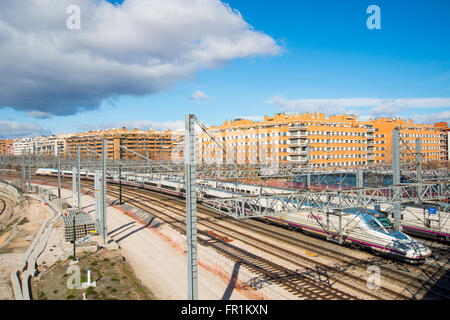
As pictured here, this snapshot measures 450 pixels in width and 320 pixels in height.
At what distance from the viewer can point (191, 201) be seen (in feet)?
37.2

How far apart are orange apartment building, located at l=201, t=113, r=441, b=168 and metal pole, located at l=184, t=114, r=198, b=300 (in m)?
54.5

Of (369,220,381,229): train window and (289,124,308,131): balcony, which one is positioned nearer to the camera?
(369,220,381,229): train window

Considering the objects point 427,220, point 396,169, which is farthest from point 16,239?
point 427,220

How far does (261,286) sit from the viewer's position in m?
16.2

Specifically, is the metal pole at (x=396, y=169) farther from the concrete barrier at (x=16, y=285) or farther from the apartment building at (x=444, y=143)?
the apartment building at (x=444, y=143)

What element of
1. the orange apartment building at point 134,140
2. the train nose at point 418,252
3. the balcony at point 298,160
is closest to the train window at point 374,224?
the train nose at point 418,252

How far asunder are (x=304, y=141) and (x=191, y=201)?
66436 millimetres

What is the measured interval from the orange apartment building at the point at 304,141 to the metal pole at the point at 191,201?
54470 millimetres

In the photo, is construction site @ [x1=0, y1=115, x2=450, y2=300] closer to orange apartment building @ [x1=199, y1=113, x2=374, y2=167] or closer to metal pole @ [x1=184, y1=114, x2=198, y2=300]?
metal pole @ [x1=184, y1=114, x2=198, y2=300]

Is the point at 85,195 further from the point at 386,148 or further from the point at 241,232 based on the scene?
the point at 386,148

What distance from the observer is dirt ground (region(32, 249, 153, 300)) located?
1505cm

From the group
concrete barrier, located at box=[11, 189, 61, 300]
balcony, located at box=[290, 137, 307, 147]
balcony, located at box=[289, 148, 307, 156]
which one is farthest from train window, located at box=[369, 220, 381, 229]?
balcony, located at box=[290, 137, 307, 147]

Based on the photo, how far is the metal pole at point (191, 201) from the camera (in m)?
11.0
